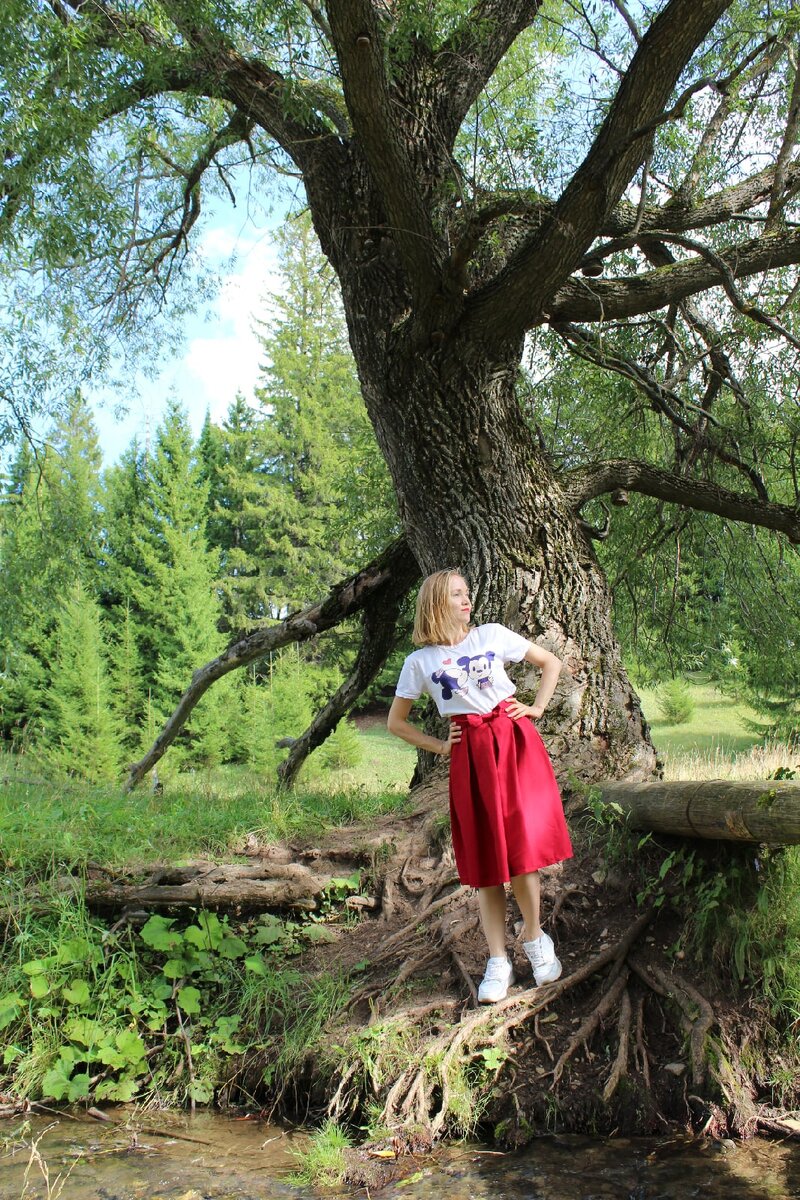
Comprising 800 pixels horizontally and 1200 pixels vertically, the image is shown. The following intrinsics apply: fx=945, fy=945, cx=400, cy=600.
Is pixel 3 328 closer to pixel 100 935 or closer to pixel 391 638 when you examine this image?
pixel 391 638

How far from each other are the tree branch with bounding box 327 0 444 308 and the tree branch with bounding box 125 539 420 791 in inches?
92.3

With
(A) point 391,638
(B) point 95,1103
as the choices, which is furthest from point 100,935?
(A) point 391,638

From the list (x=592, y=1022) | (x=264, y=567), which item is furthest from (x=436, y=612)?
(x=264, y=567)

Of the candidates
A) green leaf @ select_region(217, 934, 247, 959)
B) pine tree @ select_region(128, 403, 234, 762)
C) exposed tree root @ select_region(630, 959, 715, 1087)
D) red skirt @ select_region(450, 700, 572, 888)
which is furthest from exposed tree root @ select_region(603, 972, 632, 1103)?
pine tree @ select_region(128, 403, 234, 762)

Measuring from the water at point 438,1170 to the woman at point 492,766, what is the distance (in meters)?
0.73

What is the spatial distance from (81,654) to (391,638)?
60.3 ft

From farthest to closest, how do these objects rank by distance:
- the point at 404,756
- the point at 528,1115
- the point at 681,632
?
the point at 404,756 → the point at 681,632 → the point at 528,1115

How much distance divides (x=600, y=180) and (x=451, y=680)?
2.98 m

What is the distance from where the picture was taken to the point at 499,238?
677 cm

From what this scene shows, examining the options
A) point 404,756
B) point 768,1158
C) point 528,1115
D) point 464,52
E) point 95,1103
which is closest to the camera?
point 768,1158

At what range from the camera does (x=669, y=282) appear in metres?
7.14

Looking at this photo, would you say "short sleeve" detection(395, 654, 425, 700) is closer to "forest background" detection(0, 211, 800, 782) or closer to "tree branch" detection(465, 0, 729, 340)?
"tree branch" detection(465, 0, 729, 340)

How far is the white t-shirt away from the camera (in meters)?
4.21

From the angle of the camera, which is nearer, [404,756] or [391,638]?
[391,638]
